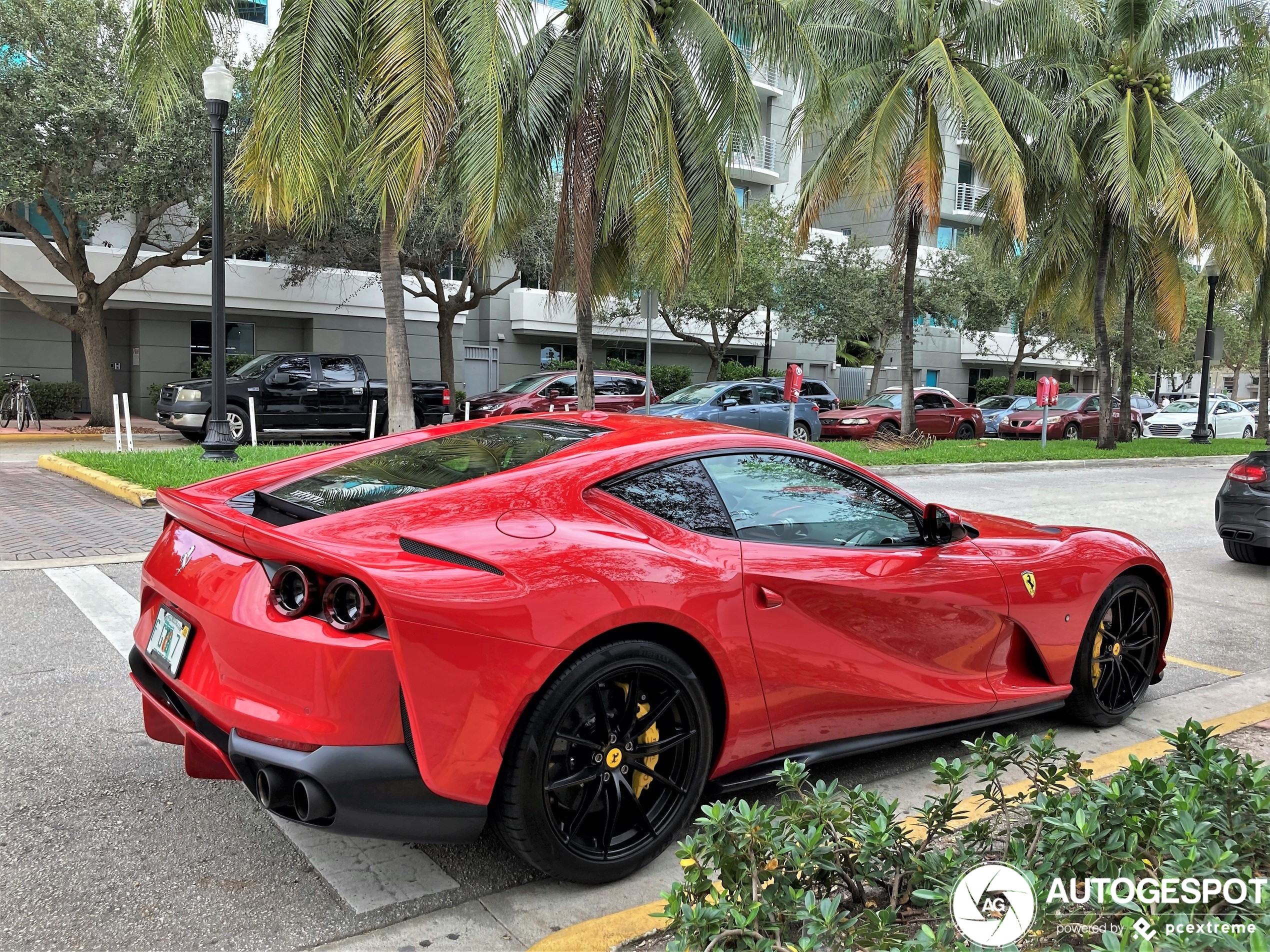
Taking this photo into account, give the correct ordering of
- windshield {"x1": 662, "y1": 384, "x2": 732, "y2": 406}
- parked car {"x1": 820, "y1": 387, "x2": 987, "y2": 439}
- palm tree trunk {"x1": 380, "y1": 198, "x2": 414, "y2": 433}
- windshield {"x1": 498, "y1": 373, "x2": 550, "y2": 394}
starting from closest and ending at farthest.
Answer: palm tree trunk {"x1": 380, "y1": 198, "x2": 414, "y2": 433} < windshield {"x1": 662, "y1": 384, "x2": 732, "y2": 406} < windshield {"x1": 498, "y1": 373, "x2": 550, "y2": 394} < parked car {"x1": 820, "y1": 387, "x2": 987, "y2": 439}

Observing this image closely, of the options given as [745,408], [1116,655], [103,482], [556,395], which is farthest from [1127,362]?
[103,482]

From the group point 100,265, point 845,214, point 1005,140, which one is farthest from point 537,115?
point 845,214

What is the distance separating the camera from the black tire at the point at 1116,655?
441cm

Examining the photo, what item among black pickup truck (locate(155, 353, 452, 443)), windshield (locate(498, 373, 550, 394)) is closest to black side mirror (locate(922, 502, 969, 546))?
black pickup truck (locate(155, 353, 452, 443))

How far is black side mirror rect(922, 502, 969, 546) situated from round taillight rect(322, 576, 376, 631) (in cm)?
225

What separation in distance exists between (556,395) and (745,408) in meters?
4.84

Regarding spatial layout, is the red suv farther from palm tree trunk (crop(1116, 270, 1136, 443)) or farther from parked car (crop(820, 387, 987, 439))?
palm tree trunk (crop(1116, 270, 1136, 443))

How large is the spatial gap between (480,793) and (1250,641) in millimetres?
5811

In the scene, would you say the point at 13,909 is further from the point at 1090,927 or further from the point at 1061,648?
the point at 1061,648

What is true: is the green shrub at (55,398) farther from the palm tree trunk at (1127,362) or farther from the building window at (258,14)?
the palm tree trunk at (1127,362)

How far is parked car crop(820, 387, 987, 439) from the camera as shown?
24.4 m


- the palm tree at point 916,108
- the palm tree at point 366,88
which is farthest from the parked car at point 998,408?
the palm tree at point 366,88

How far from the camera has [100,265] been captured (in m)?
24.1

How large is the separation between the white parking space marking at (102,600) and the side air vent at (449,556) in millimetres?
3206
